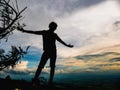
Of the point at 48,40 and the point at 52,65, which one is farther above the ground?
the point at 48,40

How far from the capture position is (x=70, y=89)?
14148 millimetres

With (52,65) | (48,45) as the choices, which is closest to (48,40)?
(48,45)

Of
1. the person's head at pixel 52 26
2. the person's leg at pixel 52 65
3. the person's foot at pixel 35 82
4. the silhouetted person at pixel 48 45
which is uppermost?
the person's head at pixel 52 26

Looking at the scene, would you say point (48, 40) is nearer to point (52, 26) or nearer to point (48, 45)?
point (48, 45)

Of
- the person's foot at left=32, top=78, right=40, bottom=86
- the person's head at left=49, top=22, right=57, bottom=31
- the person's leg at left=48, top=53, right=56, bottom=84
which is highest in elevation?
the person's head at left=49, top=22, right=57, bottom=31

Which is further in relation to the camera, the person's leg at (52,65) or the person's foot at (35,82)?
the person's foot at (35,82)

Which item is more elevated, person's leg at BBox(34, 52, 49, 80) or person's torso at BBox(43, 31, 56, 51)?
person's torso at BBox(43, 31, 56, 51)

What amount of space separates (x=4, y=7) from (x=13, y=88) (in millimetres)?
7678

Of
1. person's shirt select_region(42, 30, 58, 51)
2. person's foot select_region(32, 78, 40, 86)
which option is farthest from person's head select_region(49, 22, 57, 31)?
person's foot select_region(32, 78, 40, 86)

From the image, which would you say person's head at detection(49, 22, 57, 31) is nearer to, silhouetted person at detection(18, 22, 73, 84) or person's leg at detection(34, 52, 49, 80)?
silhouetted person at detection(18, 22, 73, 84)

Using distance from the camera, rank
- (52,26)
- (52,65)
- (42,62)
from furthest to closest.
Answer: (52,65) → (42,62) → (52,26)

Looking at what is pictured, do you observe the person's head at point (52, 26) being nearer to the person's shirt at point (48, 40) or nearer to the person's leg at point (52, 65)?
the person's shirt at point (48, 40)

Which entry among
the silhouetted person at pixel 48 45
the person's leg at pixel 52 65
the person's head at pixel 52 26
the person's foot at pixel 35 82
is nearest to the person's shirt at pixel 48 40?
the silhouetted person at pixel 48 45

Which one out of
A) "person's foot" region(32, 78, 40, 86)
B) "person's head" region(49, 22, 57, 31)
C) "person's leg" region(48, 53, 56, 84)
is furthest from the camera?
"person's foot" region(32, 78, 40, 86)
